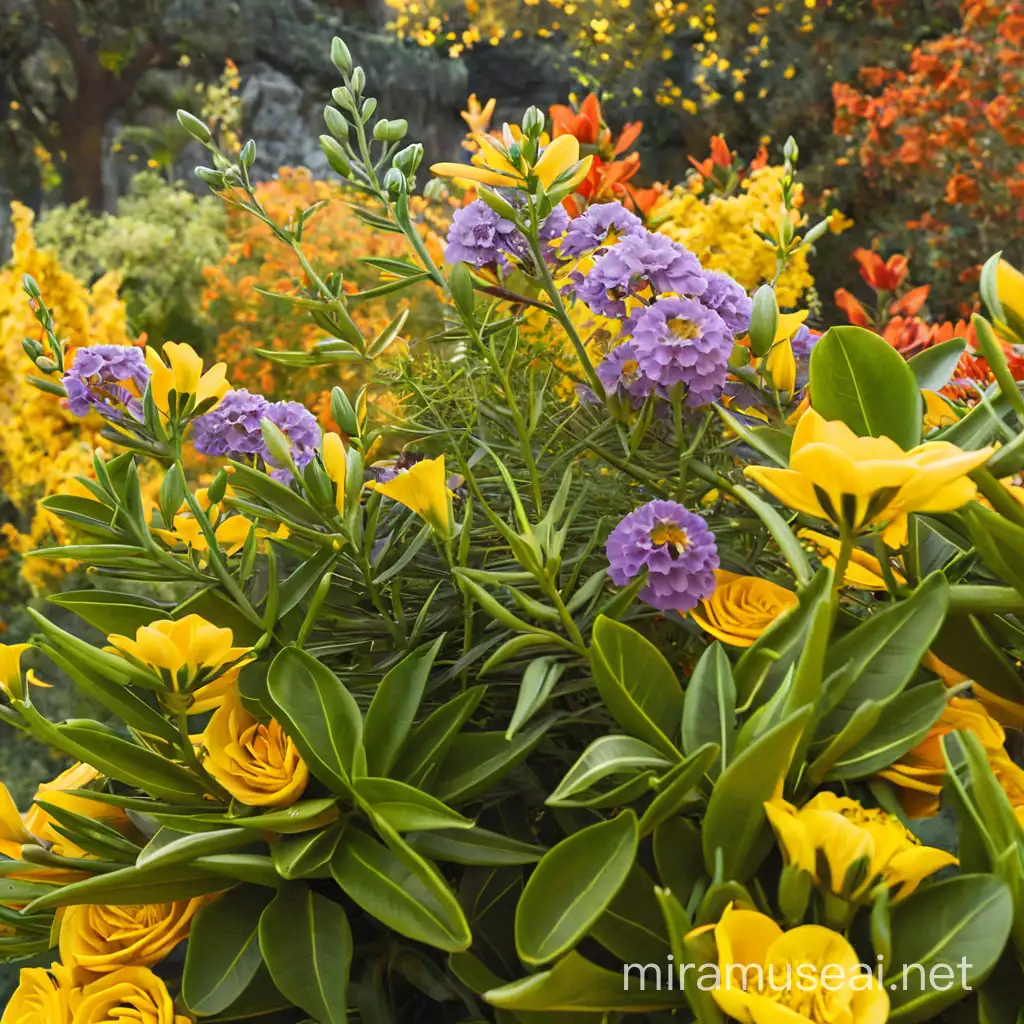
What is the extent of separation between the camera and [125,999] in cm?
35

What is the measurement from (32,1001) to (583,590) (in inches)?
11.3

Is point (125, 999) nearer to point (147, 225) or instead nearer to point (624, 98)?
point (147, 225)

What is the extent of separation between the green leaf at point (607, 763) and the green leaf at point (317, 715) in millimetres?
84

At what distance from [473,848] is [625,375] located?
21 cm

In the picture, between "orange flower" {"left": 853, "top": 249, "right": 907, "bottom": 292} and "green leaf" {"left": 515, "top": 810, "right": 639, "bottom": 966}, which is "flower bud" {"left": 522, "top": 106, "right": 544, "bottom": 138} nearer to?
"green leaf" {"left": 515, "top": 810, "right": 639, "bottom": 966}

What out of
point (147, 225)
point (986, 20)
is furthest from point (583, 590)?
point (147, 225)

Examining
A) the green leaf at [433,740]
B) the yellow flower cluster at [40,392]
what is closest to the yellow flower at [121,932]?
the green leaf at [433,740]

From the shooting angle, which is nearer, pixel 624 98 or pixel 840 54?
pixel 840 54

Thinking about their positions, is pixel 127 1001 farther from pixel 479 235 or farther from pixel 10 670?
pixel 479 235

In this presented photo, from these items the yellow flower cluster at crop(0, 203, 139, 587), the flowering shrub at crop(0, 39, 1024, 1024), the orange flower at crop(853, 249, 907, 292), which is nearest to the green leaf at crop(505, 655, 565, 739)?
the flowering shrub at crop(0, 39, 1024, 1024)

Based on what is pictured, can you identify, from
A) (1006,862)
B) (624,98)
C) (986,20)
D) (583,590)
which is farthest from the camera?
(624,98)

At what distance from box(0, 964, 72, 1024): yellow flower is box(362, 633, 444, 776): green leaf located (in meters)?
0.16

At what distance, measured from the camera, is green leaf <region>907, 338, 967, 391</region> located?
406 millimetres

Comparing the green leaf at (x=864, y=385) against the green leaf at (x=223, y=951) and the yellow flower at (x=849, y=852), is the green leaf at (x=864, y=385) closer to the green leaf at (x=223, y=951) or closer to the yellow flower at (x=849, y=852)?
the yellow flower at (x=849, y=852)
